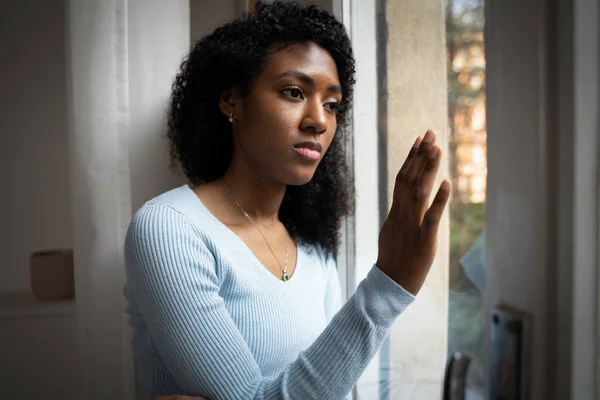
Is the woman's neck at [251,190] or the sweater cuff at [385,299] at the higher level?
the woman's neck at [251,190]

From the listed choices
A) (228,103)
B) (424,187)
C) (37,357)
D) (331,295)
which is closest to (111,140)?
(228,103)

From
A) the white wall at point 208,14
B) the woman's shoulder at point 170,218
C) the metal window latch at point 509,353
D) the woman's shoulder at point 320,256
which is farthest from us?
the white wall at point 208,14

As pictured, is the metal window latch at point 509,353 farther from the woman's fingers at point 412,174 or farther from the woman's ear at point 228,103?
the woman's ear at point 228,103

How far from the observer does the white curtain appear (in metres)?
0.91

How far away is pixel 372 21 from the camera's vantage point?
0.91 metres

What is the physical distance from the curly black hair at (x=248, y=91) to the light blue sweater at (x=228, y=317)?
17cm

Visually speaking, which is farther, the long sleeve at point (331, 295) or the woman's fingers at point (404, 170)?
the long sleeve at point (331, 295)

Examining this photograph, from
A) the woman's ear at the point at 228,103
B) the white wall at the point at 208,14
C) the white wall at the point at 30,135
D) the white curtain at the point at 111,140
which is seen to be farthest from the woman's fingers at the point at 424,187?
the white wall at the point at 30,135

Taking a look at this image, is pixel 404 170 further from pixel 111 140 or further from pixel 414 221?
pixel 111 140

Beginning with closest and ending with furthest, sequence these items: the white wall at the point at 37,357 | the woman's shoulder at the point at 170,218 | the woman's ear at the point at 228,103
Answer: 1. the woman's shoulder at the point at 170,218
2. the woman's ear at the point at 228,103
3. the white wall at the point at 37,357

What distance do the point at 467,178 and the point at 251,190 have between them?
38 centimetres

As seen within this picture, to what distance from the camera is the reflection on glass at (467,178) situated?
0.53 meters

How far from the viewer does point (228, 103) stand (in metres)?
0.82

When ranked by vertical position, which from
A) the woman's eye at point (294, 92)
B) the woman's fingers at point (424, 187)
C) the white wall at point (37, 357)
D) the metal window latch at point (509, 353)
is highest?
the woman's eye at point (294, 92)
